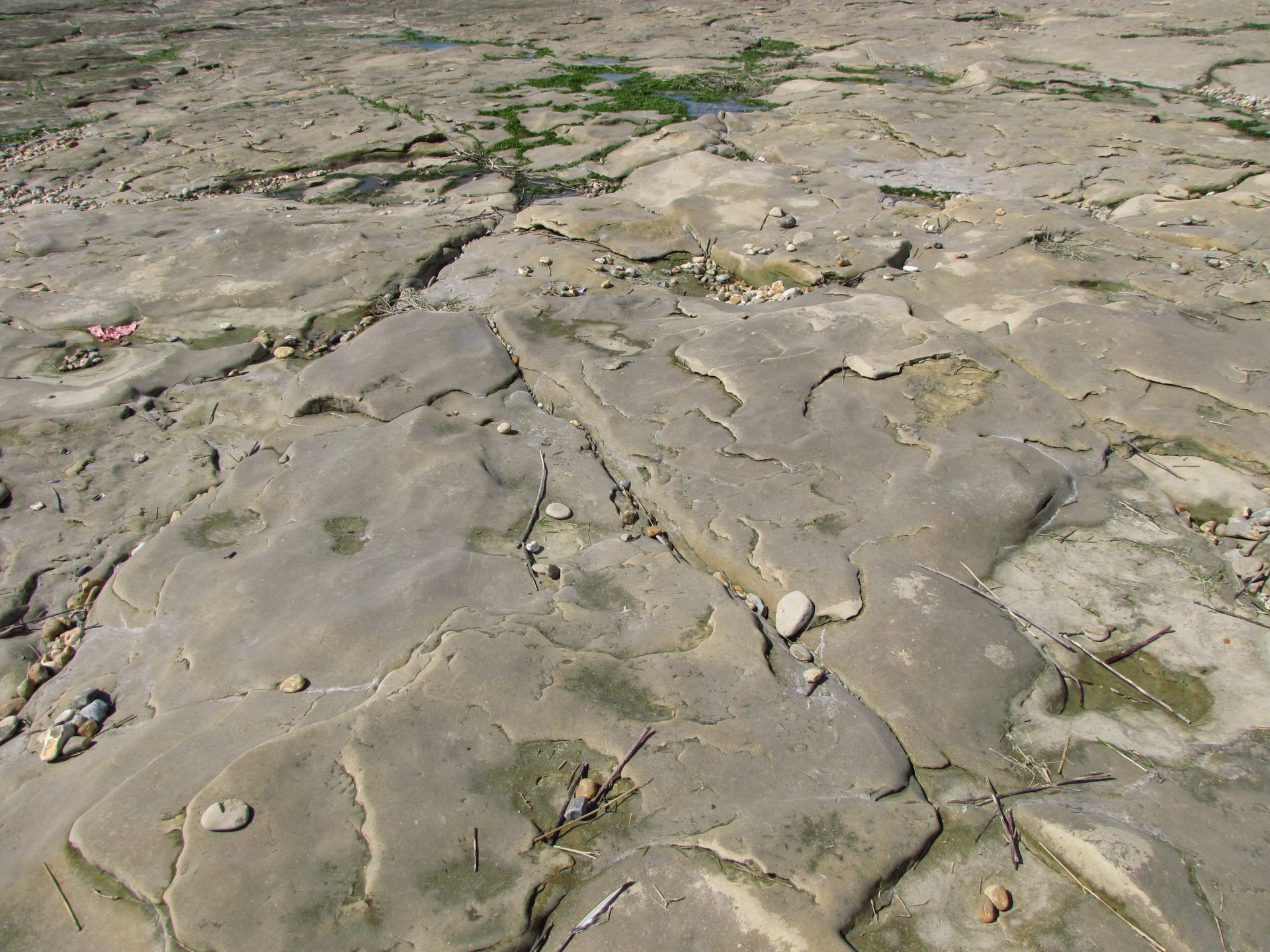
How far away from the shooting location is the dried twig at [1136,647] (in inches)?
86.0

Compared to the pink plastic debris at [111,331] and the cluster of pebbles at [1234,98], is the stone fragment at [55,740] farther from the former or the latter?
the cluster of pebbles at [1234,98]

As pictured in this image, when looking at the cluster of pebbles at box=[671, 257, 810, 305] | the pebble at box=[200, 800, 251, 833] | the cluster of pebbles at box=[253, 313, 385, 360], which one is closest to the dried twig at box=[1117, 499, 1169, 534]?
the cluster of pebbles at box=[671, 257, 810, 305]

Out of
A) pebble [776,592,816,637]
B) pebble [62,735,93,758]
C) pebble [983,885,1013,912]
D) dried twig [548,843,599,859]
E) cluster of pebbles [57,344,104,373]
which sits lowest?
pebble [983,885,1013,912]

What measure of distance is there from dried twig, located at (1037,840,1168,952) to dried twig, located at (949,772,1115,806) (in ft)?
0.41

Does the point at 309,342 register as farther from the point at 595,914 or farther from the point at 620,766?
the point at 595,914

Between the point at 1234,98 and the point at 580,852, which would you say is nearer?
the point at 580,852

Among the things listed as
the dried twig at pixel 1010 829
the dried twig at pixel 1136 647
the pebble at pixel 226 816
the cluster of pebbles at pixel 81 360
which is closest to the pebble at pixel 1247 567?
the dried twig at pixel 1136 647

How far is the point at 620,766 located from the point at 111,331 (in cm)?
366

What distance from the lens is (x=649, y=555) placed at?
8.20 feet

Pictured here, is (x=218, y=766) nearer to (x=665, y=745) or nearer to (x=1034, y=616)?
(x=665, y=745)

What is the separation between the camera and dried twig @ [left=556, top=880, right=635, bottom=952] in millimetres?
1520

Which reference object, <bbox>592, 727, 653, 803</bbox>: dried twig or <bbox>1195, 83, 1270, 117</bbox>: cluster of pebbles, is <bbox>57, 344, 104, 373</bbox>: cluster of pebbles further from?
<bbox>1195, 83, 1270, 117</bbox>: cluster of pebbles

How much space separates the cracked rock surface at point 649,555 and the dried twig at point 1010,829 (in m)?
0.02

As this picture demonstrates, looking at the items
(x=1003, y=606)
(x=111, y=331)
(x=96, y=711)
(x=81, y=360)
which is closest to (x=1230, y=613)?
(x=1003, y=606)
